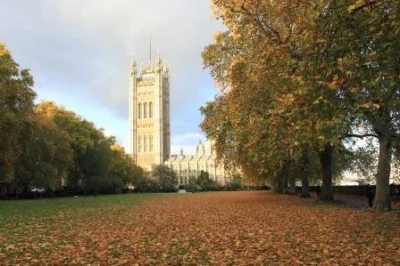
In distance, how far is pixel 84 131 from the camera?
233ft

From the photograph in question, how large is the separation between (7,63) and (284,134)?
33568 millimetres

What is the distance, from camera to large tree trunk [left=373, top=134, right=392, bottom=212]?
68.9 feet

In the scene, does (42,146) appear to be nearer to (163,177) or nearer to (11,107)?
(11,107)

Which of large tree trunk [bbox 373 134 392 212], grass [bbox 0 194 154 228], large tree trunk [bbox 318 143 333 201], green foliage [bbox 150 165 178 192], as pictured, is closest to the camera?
large tree trunk [bbox 373 134 392 212]

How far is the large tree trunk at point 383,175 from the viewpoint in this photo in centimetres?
2102

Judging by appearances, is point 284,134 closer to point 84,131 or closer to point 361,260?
point 361,260

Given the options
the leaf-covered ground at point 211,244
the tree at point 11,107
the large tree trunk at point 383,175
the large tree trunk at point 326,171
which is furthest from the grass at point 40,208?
the large tree trunk at point 383,175

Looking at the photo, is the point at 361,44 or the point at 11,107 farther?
the point at 11,107

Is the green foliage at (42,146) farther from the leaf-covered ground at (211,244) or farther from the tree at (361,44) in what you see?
the tree at (361,44)

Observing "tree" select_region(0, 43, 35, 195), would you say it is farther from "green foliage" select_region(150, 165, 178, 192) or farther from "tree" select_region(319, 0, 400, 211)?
"green foliage" select_region(150, 165, 178, 192)

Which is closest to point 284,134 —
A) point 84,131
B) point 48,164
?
point 48,164

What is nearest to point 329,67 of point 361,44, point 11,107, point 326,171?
point 361,44

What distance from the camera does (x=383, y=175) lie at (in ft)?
72.7

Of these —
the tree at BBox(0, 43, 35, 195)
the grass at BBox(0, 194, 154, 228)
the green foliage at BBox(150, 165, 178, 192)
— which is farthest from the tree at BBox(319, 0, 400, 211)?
the green foliage at BBox(150, 165, 178, 192)
